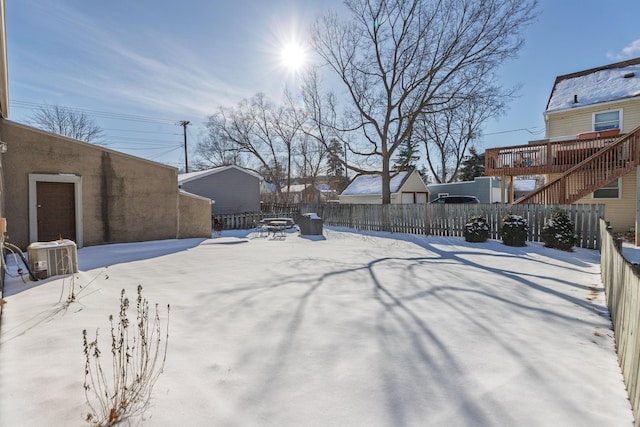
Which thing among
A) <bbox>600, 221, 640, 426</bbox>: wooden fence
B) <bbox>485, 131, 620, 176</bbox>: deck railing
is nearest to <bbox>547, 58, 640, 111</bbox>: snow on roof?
<bbox>485, 131, 620, 176</bbox>: deck railing

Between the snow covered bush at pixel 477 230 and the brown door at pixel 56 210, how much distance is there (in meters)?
12.0

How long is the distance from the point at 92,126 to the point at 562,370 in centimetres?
4319

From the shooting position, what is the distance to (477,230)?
10.5m

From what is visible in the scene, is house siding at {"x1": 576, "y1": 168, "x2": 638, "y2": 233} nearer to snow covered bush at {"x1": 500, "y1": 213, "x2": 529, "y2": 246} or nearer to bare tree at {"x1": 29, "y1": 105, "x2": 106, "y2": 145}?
Answer: snow covered bush at {"x1": 500, "y1": 213, "x2": 529, "y2": 246}

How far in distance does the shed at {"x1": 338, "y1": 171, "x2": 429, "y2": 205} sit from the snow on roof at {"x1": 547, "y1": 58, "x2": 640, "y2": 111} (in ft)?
35.2

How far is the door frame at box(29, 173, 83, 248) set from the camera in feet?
26.9

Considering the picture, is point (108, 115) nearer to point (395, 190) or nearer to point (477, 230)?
point (395, 190)

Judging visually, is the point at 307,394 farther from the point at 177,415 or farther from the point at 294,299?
the point at 294,299

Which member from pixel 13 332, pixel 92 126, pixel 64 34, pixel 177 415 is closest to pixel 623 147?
pixel 177 415

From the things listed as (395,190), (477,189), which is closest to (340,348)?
(395,190)

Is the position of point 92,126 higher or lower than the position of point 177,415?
higher

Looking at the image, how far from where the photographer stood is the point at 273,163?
32469 mm

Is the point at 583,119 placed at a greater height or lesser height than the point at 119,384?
greater

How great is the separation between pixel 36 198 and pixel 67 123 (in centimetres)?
3292
